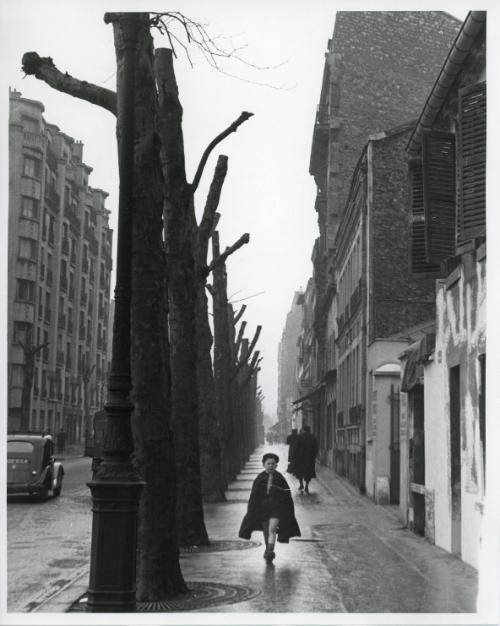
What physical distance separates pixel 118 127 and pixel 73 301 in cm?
5438

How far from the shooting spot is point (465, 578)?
450 inches

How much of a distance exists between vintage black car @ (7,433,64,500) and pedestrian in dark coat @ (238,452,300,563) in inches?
418

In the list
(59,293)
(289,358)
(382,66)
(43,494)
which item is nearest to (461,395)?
(43,494)

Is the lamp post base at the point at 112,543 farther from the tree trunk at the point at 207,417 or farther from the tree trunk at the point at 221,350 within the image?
the tree trunk at the point at 221,350

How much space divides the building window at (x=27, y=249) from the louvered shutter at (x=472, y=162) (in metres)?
43.8

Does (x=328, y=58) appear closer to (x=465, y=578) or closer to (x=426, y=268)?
(x=426, y=268)

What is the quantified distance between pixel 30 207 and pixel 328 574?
152 feet

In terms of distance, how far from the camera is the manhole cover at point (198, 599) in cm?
973

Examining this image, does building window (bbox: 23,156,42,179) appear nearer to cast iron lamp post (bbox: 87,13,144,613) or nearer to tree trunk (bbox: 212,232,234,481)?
tree trunk (bbox: 212,232,234,481)

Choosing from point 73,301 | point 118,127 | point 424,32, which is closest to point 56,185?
point 73,301

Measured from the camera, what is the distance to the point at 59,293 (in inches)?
2379

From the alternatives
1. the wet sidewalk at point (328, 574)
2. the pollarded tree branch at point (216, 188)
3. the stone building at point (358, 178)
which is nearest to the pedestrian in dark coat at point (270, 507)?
the wet sidewalk at point (328, 574)

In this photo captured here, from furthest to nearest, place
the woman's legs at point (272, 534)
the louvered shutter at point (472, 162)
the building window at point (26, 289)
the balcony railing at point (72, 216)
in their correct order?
the balcony railing at point (72, 216), the building window at point (26, 289), the woman's legs at point (272, 534), the louvered shutter at point (472, 162)

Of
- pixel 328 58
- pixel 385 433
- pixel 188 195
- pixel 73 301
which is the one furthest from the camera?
pixel 73 301
